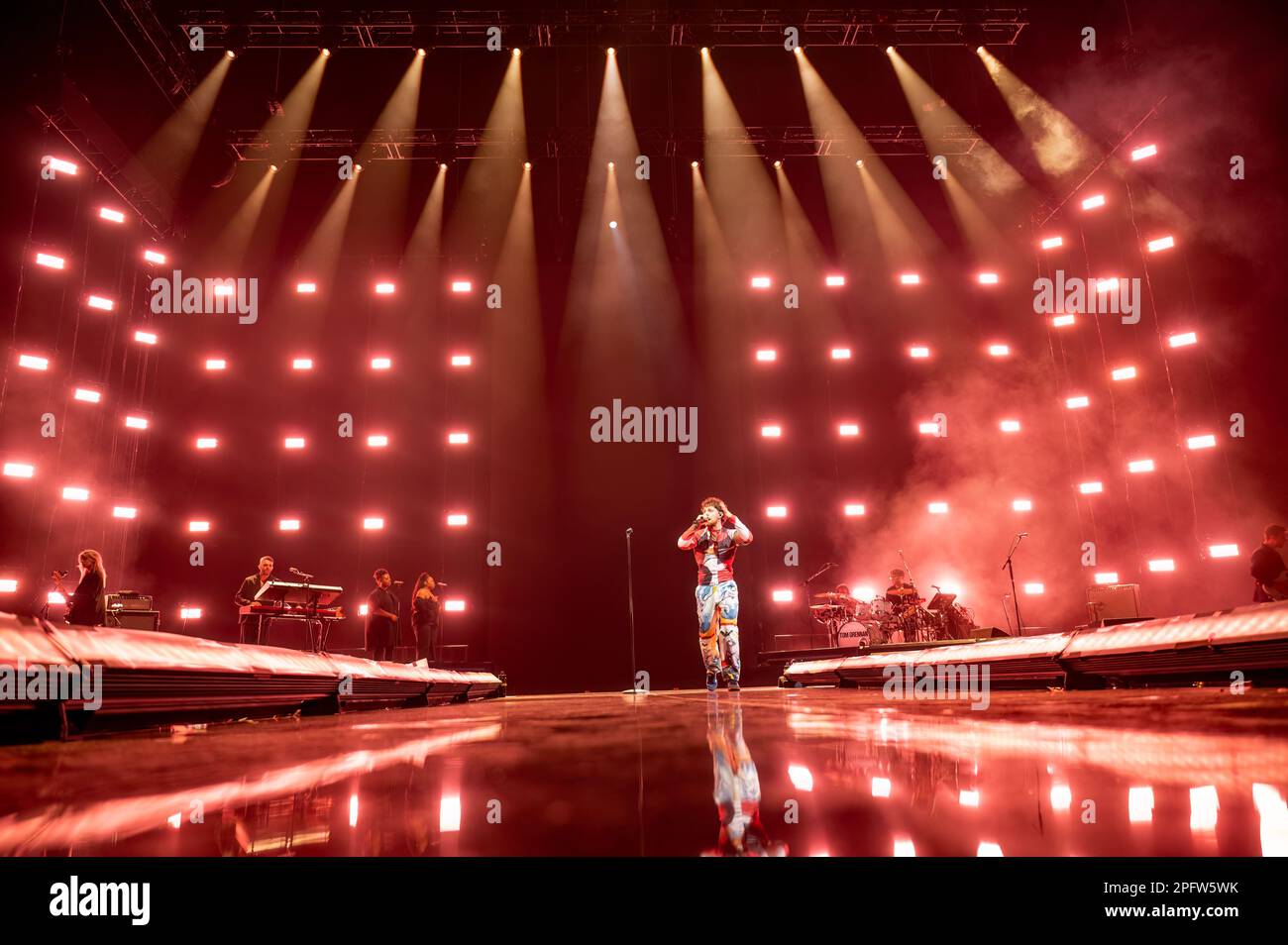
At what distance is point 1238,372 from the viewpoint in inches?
400

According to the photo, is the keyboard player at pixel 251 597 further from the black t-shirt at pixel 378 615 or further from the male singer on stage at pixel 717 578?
the male singer on stage at pixel 717 578

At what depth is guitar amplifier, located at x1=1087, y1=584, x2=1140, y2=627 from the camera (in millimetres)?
10086

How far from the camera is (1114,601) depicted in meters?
10.2

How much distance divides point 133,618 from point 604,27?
11021 mm

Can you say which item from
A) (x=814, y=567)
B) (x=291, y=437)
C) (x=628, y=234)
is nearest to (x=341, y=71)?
(x=628, y=234)

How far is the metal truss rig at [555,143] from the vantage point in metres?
11.8

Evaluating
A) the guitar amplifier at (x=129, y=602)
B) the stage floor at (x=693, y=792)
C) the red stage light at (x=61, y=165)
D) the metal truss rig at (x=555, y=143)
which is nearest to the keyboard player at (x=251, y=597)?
the guitar amplifier at (x=129, y=602)

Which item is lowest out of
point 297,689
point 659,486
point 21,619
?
point 297,689

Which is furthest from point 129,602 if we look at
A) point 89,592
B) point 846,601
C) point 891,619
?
point 891,619

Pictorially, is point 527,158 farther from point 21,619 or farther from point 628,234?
point 21,619

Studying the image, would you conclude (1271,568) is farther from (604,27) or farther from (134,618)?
(134,618)

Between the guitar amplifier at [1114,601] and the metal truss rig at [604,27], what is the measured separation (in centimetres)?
884

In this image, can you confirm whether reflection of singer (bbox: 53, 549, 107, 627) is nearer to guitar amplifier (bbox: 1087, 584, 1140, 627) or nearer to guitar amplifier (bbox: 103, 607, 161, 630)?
guitar amplifier (bbox: 103, 607, 161, 630)
